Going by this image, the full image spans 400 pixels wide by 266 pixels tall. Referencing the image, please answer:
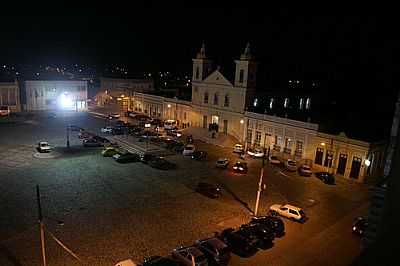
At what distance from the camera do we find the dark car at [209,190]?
2665 centimetres

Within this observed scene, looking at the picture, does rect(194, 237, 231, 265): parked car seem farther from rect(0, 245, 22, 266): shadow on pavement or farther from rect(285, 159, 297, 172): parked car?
rect(285, 159, 297, 172): parked car

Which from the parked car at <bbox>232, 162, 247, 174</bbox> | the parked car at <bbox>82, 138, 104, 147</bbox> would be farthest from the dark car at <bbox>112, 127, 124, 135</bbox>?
the parked car at <bbox>232, 162, 247, 174</bbox>

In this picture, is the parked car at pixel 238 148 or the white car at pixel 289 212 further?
the parked car at pixel 238 148

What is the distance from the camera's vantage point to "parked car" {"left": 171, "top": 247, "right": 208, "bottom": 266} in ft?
55.2

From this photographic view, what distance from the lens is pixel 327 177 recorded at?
1242 inches

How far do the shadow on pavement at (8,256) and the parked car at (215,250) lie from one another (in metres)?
9.19

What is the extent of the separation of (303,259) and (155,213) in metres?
10.2

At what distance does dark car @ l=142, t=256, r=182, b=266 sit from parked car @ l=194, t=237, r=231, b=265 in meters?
1.56

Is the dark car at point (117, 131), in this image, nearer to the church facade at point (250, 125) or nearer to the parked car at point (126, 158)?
the church facade at point (250, 125)

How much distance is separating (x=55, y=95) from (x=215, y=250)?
186 ft

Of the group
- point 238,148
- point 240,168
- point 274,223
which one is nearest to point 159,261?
point 274,223

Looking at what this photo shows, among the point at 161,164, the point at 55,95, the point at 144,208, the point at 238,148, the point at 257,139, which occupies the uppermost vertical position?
the point at 55,95

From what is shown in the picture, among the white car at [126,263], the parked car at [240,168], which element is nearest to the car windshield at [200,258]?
the white car at [126,263]

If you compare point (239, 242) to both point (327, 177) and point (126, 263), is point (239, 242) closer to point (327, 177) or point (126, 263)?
point (126, 263)
